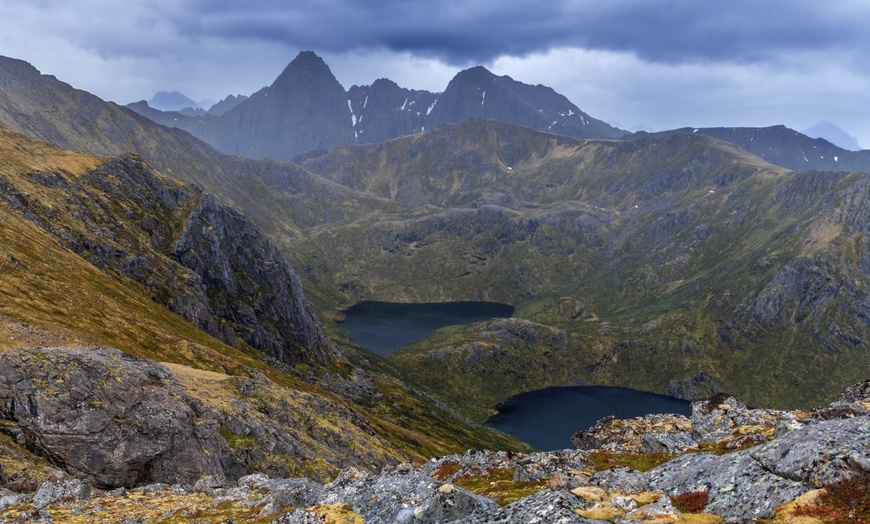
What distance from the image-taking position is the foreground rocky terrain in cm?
1953

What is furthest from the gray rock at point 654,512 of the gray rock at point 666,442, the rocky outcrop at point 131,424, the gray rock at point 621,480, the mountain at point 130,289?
the mountain at point 130,289

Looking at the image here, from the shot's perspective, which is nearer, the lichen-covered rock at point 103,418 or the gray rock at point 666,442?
the lichen-covered rock at point 103,418

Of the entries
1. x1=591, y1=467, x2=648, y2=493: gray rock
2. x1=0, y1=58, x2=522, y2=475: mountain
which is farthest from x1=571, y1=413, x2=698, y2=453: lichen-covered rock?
x1=0, y1=58, x2=522, y2=475: mountain

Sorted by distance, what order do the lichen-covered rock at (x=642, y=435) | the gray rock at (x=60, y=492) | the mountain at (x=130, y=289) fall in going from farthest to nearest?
1. the mountain at (x=130, y=289)
2. the lichen-covered rock at (x=642, y=435)
3. the gray rock at (x=60, y=492)

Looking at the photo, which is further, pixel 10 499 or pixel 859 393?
pixel 859 393

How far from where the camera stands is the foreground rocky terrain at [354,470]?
64.1 ft

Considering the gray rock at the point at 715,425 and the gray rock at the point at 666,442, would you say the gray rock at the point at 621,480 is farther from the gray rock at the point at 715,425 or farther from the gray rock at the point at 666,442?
the gray rock at the point at 715,425

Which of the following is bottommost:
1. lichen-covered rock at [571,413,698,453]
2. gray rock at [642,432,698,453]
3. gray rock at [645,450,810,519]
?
lichen-covered rock at [571,413,698,453]

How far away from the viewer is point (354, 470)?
4269 cm

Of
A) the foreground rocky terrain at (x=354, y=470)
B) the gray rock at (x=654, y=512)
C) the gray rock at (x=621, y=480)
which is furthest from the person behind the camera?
the gray rock at (x=621, y=480)

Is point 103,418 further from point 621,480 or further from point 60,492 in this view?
point 621,480

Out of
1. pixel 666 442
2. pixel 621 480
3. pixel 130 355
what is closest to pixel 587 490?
pixel 621 480

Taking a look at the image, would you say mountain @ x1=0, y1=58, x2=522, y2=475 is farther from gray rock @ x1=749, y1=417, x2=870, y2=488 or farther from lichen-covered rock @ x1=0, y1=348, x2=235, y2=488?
gray rock @ x1=749, y1=417, x2=870, y2=488

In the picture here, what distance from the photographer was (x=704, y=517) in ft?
63.5
